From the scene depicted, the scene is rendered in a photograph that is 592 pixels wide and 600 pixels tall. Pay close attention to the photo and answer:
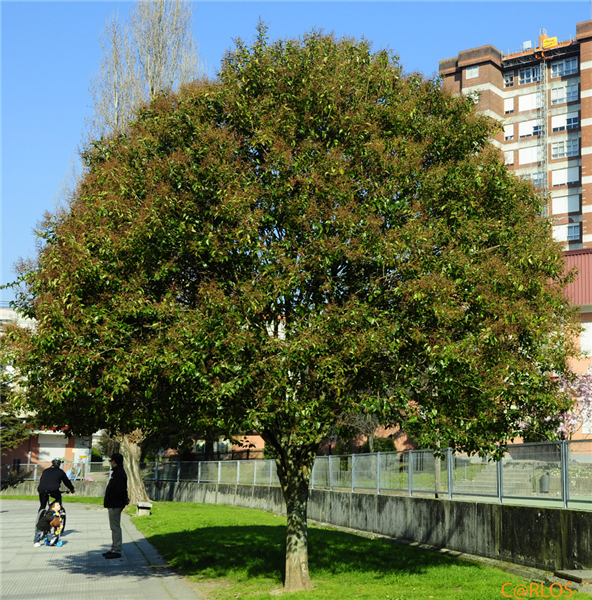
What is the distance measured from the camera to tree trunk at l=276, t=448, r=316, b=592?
36.0 ft

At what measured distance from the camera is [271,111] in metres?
10.7

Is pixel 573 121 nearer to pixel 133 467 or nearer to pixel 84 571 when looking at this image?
pixel 133 467

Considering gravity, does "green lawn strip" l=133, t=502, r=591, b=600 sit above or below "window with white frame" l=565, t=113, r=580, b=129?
below

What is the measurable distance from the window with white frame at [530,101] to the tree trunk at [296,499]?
221ft

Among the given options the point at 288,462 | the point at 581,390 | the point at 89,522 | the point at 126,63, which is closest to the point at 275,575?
the point at 288,462

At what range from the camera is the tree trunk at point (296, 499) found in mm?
10961

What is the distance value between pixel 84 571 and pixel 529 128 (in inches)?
2672

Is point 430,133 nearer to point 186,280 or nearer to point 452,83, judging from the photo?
point 186,280

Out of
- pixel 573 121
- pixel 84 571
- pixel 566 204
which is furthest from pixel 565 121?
pixel 84 571

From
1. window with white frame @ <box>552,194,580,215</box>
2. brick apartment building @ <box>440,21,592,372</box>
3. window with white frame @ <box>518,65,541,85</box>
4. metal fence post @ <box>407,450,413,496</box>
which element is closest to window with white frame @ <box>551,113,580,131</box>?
brick apartment building @ <box>440,21,592,372</box>

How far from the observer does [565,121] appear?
6888cm

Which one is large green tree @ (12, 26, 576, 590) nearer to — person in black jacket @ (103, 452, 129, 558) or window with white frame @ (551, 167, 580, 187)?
person in black jacket @ (103, 452, 129, 558)

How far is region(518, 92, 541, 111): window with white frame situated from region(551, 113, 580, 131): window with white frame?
2.46 meters

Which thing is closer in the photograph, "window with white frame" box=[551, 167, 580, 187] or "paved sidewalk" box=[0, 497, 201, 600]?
"paved sidewalk" box=[0, 497, 201, 600]
